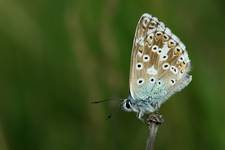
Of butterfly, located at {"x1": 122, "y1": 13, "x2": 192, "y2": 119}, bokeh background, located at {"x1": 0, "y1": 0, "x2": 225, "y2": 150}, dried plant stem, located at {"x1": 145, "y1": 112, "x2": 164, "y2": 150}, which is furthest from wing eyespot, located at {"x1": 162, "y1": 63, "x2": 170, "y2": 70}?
dried plant stem, located at {"x1": 145, "y1": 112, "x2": 164, "y2": 150}

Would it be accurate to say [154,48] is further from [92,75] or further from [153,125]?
[153,125]

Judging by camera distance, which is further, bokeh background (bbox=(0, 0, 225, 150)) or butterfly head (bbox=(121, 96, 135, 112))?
bokeh background (bbox=(0, 0, 225, 150))

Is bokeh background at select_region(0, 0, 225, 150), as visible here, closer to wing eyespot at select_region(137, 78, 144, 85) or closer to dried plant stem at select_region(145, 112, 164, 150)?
wing eyespot at select_region(137, 78, 144, 85)

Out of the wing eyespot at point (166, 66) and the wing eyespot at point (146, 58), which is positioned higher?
the wing eyespot at point (146, 58)

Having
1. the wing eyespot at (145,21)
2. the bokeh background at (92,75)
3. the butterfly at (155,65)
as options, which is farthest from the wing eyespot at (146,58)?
the bokeh background at (92,75)

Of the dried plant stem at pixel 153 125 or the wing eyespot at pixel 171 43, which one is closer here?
the dried plant stem at pixel 153 125

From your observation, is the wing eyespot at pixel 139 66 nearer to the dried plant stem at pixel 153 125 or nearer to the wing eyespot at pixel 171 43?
→ the wing eyespot at pixel 171 43

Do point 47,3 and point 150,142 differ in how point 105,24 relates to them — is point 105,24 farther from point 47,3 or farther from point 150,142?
point 150,142

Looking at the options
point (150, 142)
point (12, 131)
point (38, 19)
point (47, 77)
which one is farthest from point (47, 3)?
point (150, 142)
